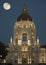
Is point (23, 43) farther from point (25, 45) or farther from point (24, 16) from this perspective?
point (24, 16)

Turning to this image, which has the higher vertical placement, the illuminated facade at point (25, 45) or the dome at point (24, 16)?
the dome at point (24, 16)

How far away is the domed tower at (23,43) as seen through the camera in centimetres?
10044

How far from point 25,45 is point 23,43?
148 centimetres

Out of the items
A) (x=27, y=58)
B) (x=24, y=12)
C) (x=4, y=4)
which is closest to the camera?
(x=4, y=4)

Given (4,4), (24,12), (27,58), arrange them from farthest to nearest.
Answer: (24,12), (27,58), (4,4)

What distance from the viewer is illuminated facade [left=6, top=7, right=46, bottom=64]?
10050cm

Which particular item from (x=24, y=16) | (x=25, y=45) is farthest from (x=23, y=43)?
(x=24, y=16)

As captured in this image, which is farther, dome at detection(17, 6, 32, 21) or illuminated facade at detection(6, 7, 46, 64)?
dome at detection(17, 6, 32, 21)

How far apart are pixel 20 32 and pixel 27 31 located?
3.07 metres

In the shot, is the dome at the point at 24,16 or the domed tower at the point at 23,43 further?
the dome at the point at 24,16

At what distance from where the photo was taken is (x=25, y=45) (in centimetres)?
10181

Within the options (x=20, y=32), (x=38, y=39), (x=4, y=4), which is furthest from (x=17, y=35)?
(x=4, y=4)

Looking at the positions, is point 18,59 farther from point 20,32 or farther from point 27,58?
point 20,32

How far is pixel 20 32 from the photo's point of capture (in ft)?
340
